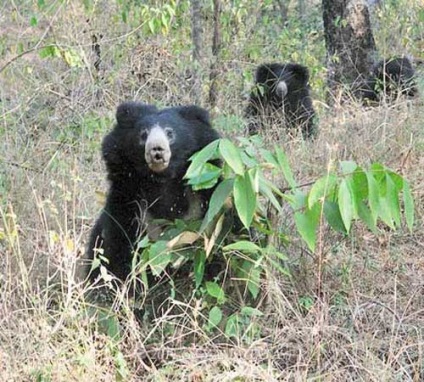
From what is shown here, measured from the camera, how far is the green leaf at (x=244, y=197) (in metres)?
3.41

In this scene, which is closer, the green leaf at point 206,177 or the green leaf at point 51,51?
the green leaf at point 206,177

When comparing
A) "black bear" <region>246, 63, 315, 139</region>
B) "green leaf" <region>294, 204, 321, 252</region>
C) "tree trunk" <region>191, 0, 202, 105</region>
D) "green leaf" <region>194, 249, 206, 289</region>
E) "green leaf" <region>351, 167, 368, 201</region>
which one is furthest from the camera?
"black bear" <region>246, 63, 315, 139</region>

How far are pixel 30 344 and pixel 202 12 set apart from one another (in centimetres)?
606

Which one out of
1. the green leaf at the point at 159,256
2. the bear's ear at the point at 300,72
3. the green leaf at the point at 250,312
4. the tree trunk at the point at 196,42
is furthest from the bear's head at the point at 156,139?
the bear's ear at the point at 300,72

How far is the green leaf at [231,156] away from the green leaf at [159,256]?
68 cm

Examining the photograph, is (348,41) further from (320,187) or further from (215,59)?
(320,187)

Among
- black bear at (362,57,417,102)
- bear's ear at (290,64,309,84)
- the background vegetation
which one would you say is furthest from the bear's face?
bear's ear at (290,64,309,84)

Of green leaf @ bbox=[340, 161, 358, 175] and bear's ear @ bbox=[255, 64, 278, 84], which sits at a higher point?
green leaf @ bbox=[340, 161, 358, 175]

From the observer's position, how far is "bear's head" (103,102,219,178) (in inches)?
171

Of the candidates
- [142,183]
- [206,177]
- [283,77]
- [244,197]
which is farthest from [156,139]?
[283,77]

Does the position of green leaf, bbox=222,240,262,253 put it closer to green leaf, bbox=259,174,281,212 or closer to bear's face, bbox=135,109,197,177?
green leaf, bbox=259,174,281,212

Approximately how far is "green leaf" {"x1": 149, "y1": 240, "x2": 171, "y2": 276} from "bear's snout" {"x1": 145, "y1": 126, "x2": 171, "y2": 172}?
58cm

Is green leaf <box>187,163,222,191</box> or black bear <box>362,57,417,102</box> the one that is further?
black bear <box>362,57,417,102</box>

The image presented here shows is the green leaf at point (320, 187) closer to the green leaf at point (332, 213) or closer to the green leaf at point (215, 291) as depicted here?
the green leaf at point (332, 213)
